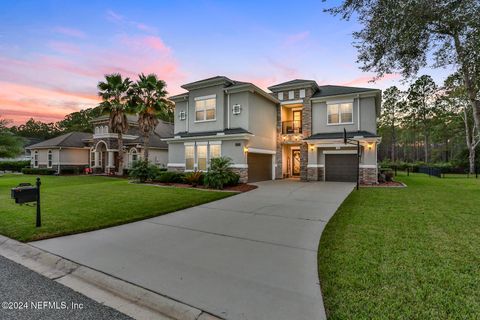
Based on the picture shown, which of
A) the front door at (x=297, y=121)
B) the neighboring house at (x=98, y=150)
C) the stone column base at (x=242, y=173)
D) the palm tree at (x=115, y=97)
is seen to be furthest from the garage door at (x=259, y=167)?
the neighboring house at (x=98, y=150)

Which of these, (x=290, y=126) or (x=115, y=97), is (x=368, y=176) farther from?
(x=115, y=97)

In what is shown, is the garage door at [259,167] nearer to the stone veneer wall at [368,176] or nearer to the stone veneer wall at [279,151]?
the stone veneer wall at [279,151]

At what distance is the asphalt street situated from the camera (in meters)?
2.79

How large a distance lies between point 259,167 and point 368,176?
725 cm

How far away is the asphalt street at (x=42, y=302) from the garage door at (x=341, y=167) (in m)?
17.0

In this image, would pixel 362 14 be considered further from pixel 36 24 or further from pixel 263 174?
pixel 36 24

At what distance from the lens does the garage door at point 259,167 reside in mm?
16641

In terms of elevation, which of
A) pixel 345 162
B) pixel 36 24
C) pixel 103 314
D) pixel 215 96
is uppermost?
pixel 36 24

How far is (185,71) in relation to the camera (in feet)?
64.4

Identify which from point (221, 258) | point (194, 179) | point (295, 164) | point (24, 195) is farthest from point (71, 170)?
point (221, 258)

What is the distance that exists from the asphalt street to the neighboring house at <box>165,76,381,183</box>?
41.3 ft

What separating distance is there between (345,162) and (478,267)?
1426cm

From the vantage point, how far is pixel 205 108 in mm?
17781

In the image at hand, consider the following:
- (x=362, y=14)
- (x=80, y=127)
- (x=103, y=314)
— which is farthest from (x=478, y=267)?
(x=80, y=127)
